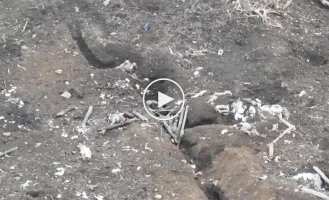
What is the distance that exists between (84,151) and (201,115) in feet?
3.10

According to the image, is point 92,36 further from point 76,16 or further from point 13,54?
point 13,54

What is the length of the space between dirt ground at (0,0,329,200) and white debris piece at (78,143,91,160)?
0.09 ft

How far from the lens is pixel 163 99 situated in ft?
15.0

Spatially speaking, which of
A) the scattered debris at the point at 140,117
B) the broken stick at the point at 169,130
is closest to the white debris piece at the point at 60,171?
the scattered debris at the point at 140,117

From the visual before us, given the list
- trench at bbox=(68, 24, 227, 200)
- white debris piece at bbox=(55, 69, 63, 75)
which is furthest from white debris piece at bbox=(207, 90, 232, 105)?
white debris piece at bbox=(55, 69, 63, 75)

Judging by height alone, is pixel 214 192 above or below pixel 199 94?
below

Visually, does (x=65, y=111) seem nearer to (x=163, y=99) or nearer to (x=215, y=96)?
(x=163, y=99)

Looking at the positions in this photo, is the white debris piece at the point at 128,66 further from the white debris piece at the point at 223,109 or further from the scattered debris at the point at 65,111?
the white debris piece at the point at 223,109

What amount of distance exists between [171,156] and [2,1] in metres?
2.42

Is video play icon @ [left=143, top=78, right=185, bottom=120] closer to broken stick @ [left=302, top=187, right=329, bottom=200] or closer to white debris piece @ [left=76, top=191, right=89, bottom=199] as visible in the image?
white debris piece @ [left=76, top=191, right=89, bottom=199]

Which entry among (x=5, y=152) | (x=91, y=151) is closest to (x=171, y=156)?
(x=91, y=151)

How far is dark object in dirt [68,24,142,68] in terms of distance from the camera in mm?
4871

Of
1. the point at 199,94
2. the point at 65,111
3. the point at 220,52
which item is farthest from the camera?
the point at 220,52

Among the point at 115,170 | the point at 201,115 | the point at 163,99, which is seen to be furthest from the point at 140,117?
the point at 115,170
